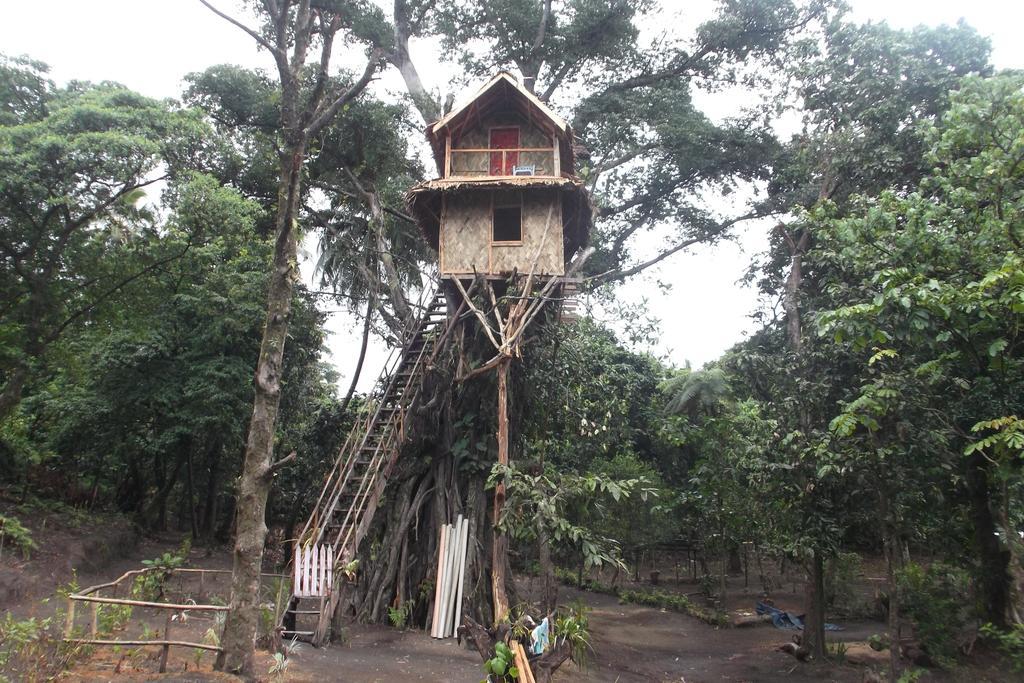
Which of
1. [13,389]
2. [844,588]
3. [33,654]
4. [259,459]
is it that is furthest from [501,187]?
[844,588]

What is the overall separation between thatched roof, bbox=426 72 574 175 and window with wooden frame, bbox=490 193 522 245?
1460 millimetres

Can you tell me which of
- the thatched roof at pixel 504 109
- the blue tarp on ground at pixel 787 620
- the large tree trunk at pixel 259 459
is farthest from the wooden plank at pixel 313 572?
the blue tarp on ground at pixel 787 620

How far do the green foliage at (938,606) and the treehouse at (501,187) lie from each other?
9771mm

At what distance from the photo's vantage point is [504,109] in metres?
14.6

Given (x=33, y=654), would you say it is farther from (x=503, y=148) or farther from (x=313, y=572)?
(x=503, y=148)

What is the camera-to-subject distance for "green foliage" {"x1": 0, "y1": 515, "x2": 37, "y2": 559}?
42.8 feet

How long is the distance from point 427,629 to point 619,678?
3.47 m

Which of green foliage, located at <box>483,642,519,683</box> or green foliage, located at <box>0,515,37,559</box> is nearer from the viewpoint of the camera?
green foliage, located at <box>483,642,519,683</box>

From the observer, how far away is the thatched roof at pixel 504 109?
45.6 feet

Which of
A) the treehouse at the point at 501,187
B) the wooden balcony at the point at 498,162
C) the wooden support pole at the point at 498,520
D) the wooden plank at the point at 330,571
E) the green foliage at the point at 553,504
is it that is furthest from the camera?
the wooden balcony at the point at 498,162

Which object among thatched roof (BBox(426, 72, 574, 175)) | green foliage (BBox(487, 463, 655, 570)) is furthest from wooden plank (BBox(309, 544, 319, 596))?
thatched roof (BBox(426, 72, 574, 175))

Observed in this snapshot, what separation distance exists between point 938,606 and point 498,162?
12.2 metres

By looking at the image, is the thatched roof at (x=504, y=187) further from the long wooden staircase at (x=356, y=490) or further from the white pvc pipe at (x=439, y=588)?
the white pvc pipe at (x=439, y=588)

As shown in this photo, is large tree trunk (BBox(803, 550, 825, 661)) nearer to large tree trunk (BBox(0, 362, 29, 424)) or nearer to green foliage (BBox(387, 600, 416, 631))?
green foliage (BBox(387, 600, 416, 631))
